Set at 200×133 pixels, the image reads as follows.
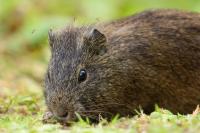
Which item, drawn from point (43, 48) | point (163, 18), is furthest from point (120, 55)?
point (43, 48)

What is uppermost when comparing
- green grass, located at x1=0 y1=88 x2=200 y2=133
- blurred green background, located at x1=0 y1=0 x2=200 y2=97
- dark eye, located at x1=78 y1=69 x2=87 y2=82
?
blurred green background, located at x1=0 y1=0 x2=200 y2=97

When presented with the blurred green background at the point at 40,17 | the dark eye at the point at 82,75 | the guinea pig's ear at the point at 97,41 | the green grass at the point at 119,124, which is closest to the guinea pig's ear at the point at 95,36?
the guinea pig's ear at the point at 97,41

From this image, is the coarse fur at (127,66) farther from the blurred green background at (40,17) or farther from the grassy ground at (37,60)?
the blurred green background at (40,17)

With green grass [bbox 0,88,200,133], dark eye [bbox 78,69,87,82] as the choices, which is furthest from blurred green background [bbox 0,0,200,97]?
green grass [bbox 0,88,200,133]

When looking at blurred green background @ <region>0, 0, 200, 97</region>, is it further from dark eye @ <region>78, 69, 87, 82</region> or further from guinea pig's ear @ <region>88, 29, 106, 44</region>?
dark eye @ <region>78, 69, 87, 82</region>

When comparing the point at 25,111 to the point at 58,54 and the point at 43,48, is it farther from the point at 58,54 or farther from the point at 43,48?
the point at 43,48

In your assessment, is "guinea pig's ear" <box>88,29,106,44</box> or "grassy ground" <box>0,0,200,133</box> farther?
"guinea pig's ear" <box>88,29,106,44</box>
